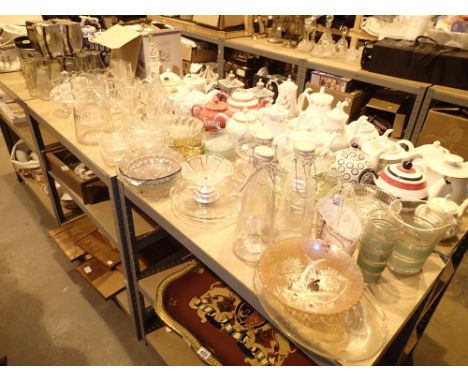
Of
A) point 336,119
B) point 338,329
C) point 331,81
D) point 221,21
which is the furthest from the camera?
point 221,21

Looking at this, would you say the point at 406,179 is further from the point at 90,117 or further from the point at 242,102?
the point at 90,117

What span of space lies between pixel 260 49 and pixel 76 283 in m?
2.04

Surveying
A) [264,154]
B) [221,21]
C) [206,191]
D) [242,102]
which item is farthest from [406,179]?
[221,21]

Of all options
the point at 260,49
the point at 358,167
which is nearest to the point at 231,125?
the point at 358,167

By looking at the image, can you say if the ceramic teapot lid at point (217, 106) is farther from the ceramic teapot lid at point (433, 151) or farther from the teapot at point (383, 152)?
the ceramic teapot lid at point (433, 151)

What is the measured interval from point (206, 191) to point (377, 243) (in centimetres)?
49

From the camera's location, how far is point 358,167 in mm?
972

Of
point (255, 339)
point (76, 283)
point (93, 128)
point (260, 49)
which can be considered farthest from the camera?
point (260, 49)

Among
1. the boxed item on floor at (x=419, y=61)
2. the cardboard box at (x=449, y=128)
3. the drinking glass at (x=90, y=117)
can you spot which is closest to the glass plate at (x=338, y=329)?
the drinking glass at (x=90, y=117)

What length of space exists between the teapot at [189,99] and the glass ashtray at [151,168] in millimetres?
257

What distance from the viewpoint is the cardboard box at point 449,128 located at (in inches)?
76.7

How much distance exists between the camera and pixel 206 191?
3.35 feet

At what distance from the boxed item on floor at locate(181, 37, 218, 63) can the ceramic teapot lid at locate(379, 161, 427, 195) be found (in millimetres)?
2571

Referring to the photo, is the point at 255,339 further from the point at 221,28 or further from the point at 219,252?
the point at 221,28
